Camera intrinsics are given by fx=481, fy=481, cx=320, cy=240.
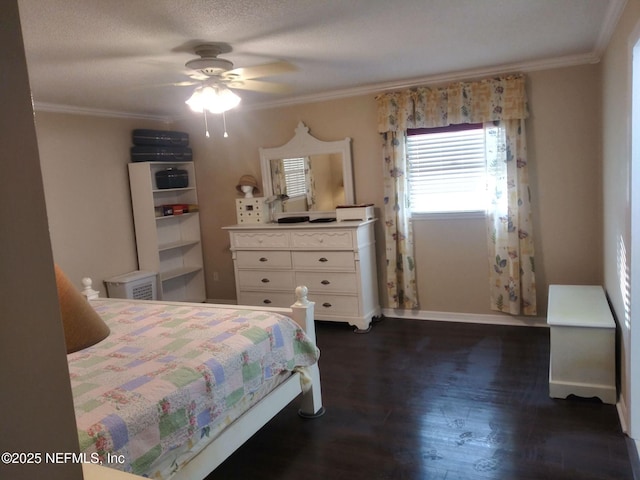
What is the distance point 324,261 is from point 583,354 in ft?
7.85

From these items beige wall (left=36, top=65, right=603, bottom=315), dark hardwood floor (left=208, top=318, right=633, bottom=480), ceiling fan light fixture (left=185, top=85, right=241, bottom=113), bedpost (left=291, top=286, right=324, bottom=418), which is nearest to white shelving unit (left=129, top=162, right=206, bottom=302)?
beige wall (left=36, top=65, right=603, bottom=315)

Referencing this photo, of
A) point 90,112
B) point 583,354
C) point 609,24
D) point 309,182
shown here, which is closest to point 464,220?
point 309,182

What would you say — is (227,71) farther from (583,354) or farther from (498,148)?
(583,354)

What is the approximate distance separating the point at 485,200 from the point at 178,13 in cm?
307

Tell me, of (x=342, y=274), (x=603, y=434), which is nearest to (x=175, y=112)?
(x=342, y=274)

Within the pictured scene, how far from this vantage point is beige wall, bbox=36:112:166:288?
4.52 meters

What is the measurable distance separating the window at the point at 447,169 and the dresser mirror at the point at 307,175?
2.26ft

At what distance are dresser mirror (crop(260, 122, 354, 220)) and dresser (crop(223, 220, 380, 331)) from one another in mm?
420

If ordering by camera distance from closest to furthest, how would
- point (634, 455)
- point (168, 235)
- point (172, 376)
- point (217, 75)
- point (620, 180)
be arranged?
point (172, 376), point (634, 455), point (620, 180), point (217, 75), point (168, 235)

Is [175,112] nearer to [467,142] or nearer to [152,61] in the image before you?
[152,61]

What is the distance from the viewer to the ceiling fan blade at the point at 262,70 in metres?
3.52

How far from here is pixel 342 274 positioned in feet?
15.1

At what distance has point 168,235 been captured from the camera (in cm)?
571

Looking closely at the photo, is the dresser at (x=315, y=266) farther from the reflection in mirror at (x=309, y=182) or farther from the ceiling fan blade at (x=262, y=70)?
the ceiling fan blade at (x=262, y=70)
